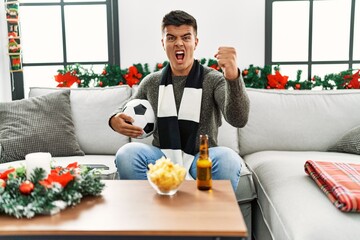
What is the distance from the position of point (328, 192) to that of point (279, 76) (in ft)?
5.17

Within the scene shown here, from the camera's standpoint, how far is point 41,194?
1.26 m

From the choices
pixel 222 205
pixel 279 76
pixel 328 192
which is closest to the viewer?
pixel 222 205

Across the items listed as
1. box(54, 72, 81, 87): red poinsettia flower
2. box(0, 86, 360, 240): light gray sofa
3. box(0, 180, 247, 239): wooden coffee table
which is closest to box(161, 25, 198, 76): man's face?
box(0, 86, 360, 240): light gray sofa

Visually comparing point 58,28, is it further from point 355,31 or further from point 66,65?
point 355,31

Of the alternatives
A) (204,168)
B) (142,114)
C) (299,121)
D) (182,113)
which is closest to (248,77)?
(299,121)

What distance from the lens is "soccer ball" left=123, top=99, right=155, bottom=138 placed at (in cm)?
190

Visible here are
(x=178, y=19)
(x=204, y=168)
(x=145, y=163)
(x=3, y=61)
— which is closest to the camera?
(x=204, y=168)

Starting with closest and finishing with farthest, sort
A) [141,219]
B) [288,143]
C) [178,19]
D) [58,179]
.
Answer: [141,219] < [58,179] < [178,19] < [288,143]

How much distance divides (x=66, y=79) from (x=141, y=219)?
7.05 feet

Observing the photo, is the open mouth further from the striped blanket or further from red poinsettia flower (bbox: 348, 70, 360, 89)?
red poinsettia flower (bbox: 348, 70, 360, 89)

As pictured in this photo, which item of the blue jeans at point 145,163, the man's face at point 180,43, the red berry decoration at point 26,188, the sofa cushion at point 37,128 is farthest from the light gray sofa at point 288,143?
the sofa cushion at point 37,128

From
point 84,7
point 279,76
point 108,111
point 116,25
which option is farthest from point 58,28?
point 279,76

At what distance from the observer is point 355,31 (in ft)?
10.6

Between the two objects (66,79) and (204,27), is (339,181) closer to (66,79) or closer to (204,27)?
(204,27)
